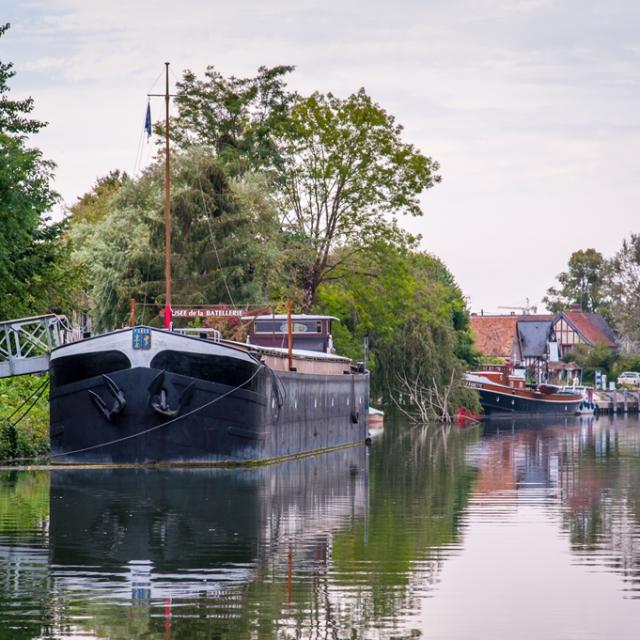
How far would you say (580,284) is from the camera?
170 metres

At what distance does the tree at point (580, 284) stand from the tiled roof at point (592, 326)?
9590 millimetres

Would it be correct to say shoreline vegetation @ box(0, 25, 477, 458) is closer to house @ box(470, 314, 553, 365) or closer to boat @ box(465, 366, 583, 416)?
boat @ box(465, 366, 583, 416)

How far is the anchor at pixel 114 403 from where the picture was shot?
35.0 m

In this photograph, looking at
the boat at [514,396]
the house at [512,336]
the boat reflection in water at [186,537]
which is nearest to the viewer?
the boat reflection in water at [186,537]

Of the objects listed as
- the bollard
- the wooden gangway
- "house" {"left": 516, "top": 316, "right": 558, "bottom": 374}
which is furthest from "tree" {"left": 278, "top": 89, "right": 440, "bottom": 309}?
"house" {"left": 516, "top": 316, "right": 558, "bottom": 374}

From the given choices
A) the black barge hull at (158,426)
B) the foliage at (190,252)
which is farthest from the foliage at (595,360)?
the black barge hull at (158,426)

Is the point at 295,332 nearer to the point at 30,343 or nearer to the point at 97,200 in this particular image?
the point at 30,343

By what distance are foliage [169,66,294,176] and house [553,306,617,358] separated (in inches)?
2996

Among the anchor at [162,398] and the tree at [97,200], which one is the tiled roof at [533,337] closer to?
the tree at [97,200]

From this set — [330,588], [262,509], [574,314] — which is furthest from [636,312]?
[330,588]

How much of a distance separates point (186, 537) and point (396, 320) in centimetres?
5141

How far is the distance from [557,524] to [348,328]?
4809 centimetres

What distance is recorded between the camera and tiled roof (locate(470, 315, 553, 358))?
460ft

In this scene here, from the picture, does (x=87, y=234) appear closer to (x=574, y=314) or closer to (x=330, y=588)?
(x=330, y=588)
